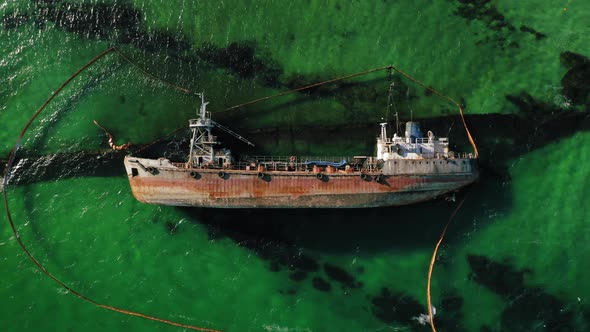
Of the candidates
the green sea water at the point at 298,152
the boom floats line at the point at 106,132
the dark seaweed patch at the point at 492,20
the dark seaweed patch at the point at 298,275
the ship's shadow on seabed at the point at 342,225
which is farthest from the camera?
the dark seaweed patch at the point at 492,20

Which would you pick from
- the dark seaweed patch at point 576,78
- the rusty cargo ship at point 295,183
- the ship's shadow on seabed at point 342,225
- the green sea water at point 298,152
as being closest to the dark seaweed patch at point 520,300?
the green sea water at point 298,152

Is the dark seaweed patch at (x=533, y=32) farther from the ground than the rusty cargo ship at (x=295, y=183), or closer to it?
farther from the ground

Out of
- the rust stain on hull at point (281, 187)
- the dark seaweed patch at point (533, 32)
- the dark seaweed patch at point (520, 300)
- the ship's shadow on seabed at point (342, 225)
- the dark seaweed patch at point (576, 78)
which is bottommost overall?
the dark seaweed patch at point (520, 300)

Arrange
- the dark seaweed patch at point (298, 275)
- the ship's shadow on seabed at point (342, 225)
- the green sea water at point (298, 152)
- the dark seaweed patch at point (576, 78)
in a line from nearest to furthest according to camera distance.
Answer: the green sea water at point (298, 152)
the dark seaweed patch at point (298, 275)
the ship's shadow on seabed at point (342, 225)
the dark seaweed patch at point (576, 78)

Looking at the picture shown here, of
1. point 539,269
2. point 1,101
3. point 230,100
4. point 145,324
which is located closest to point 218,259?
point 145,324

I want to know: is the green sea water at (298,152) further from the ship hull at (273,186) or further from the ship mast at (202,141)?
the ship mast at (202,141)

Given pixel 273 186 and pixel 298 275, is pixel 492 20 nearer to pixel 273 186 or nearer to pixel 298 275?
pixel 273 186

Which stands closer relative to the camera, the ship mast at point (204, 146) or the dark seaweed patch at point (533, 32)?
the ship mast at point (204, 146)

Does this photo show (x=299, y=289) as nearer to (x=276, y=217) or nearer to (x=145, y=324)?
(x=276, y=217)
